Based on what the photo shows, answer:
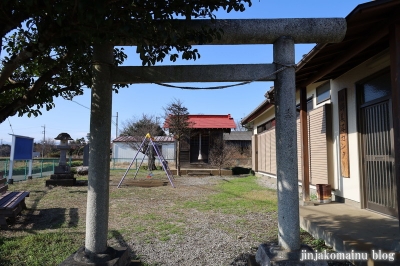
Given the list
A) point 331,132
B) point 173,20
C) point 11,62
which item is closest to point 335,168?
point 331,132

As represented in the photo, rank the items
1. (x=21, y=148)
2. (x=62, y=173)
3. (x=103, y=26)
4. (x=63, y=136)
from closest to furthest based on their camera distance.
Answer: (x=103, y=26)
(x=21, y=148)
(x=62, y=173)
(x=63, y=136)

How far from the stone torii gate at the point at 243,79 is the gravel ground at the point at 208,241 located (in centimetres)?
114

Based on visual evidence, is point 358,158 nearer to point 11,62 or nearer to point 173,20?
point 173,20

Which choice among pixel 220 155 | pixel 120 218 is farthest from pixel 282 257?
pixel 220 155

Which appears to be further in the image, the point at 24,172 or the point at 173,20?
the point at 24,172

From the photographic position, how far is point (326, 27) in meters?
3.49

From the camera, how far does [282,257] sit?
3219 mm

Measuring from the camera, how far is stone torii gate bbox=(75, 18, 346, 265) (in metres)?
3.34

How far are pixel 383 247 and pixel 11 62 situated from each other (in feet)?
15.8

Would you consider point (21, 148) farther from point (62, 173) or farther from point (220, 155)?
point (220, 155)

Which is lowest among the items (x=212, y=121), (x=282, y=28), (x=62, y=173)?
(x=62, y=173)

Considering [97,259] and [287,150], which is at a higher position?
[287,150]

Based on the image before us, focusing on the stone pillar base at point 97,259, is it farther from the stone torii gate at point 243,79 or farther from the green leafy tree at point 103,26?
the green leafy tree at point 103,26

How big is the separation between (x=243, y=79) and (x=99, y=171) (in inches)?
79.8
